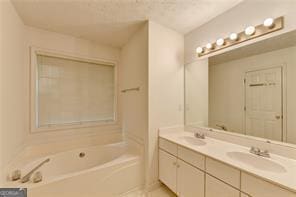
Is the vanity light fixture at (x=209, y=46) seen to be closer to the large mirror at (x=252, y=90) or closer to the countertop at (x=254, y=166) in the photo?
the large mirror at (x=252, y=90)

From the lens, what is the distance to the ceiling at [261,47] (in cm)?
131

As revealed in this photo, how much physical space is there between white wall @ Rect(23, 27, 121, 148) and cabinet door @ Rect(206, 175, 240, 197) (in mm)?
1960

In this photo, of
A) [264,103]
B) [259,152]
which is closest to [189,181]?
[259,152]

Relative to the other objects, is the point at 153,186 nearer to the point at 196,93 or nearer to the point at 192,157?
the point at 192,157

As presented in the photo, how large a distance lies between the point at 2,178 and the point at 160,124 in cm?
182

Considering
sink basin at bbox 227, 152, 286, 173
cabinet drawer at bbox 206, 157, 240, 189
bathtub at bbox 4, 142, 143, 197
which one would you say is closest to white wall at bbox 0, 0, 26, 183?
bathtub at bbox 4, 142, 143, 197

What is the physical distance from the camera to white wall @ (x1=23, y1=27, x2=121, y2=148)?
2123 millimetres

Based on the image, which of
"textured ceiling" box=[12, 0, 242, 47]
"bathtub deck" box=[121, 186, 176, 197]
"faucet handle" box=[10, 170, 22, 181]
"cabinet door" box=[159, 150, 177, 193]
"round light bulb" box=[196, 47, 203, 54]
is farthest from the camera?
"round light bulb" box=[196, 47, 203, 54]

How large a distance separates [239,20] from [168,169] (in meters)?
2.05

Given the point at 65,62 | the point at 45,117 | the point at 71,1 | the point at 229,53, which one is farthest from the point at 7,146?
the point at 229,53

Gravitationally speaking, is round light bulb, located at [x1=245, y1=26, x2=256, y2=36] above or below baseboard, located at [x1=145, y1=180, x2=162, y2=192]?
above

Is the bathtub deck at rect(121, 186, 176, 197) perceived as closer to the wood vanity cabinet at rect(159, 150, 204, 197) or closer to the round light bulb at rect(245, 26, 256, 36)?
the wood vanity cabinet at rect(159, 150, 204, 197)

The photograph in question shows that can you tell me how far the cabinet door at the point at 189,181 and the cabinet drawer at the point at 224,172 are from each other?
0.44 feet

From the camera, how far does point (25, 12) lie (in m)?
1.78
